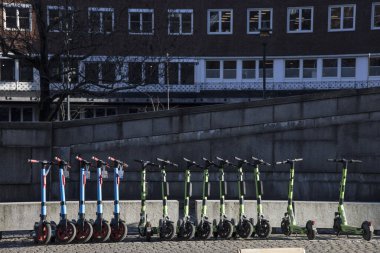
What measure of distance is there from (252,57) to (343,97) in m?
26.2

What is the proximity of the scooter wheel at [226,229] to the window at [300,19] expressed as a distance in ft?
105

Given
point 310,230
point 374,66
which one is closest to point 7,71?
point 374,66

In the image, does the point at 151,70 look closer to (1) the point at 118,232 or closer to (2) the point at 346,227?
(1) the point at 118,232

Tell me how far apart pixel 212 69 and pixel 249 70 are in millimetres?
2864

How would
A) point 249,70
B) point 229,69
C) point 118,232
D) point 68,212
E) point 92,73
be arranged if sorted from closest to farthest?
point 118,232 < point 68,212 < point 92,73 < point 249,70 < point 229,69

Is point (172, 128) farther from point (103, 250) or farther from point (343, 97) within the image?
point (103, 250)

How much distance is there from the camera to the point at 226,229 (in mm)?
11188

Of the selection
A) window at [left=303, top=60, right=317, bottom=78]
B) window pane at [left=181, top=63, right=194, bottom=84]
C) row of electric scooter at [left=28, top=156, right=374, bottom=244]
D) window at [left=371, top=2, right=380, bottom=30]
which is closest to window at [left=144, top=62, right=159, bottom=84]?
row of electric scooter at [left=28, top=156, right=374, bottom=244]

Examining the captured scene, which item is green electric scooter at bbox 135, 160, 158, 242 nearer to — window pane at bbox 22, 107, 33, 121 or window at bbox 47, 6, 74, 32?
window at bbox 47, 6, 74, 32

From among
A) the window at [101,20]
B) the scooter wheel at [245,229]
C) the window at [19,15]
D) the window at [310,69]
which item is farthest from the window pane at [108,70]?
the window at [310,69]

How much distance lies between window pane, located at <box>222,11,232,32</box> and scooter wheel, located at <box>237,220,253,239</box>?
32.2 meters

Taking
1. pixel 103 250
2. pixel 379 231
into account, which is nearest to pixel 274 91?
pixel 379 231

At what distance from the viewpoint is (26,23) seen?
1803 cm

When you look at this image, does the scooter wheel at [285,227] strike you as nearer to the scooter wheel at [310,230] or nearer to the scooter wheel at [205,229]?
the scooter wheel at [310,230]
